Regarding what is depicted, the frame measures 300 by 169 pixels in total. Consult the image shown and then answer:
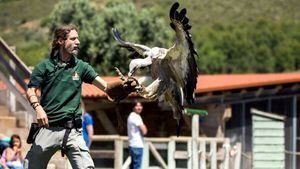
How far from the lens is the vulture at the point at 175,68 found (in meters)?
Answer: 7.72

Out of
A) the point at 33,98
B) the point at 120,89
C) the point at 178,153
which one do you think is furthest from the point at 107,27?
the point at 33,98

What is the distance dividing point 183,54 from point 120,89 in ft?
3.14

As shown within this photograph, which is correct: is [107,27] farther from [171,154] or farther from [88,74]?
[88,74]

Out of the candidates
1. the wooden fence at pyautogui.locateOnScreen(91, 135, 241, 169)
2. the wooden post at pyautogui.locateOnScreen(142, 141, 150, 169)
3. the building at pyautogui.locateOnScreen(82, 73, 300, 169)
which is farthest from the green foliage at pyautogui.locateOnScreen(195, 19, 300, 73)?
the wooden fence at pyautogui.locateOnScreen(91, 135, 241, 169)

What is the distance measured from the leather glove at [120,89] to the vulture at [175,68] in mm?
474

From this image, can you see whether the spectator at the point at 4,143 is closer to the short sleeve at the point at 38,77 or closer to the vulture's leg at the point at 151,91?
the vulture's leg at the point at 151,91

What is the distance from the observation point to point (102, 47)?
40.7 meters

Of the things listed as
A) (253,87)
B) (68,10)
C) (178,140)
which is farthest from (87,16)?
(178,140)

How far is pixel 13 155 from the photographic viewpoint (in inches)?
463

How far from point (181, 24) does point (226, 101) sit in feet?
38.8

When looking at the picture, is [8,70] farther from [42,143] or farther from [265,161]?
[42,143]

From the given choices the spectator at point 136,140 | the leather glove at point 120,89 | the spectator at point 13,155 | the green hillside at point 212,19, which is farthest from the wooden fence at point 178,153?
the green hillside at point 212,19

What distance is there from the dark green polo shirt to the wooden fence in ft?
18.0

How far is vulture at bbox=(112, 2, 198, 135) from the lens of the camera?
25.3ft
